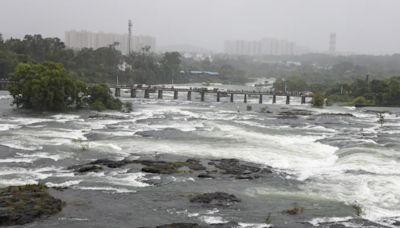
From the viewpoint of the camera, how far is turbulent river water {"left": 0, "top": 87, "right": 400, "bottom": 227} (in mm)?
23297

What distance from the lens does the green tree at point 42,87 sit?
199 feet

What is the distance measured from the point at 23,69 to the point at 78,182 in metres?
39.2

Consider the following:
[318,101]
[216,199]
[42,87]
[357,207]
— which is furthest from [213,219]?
[318,101]

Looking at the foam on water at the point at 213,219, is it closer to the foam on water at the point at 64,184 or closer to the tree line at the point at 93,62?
the foam on water at the point at 64,184

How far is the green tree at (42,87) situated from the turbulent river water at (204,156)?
8.16 ft

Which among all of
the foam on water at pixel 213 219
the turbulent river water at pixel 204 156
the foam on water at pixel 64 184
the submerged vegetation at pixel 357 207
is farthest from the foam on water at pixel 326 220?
the foam on water at pixel 64 184

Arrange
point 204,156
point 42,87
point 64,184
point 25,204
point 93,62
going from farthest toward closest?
1. point 93,62
2. point 42,87
3. point 204,156
4. point 64,184
5. point 25,204

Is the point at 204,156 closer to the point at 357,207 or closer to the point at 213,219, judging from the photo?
the point at 357,207

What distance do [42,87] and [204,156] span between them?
30.3 m

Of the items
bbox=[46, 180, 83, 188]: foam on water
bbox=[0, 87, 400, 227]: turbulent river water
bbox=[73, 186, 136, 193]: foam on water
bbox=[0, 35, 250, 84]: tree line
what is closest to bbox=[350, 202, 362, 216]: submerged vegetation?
bbox=[0, 87, 400, 227]: turbulent river water

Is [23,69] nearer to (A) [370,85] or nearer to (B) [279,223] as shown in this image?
(B) [279,223]

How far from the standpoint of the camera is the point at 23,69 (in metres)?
62.8

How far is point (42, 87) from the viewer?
60.5m

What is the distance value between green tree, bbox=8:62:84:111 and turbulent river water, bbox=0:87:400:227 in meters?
2.49
